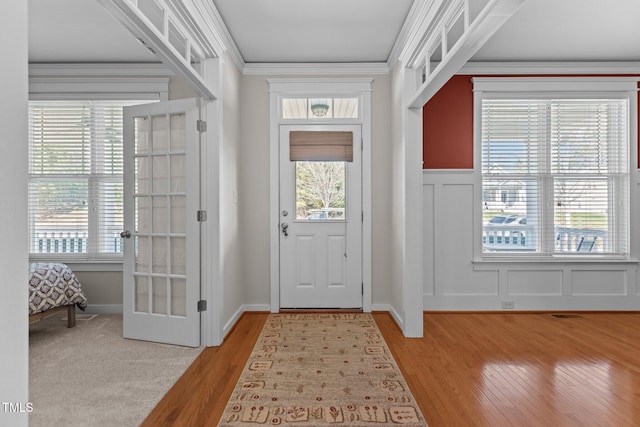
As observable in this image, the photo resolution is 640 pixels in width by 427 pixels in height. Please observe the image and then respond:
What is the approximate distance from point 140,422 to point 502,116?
4247 millimetres

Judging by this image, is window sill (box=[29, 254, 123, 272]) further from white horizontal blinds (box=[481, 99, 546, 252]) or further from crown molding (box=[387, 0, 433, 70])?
white horizontal blinds (box=[481, 99, 546, 252])

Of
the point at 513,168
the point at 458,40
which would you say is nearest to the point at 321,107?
the point at 458,40

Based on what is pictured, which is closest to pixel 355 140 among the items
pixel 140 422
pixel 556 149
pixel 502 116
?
pixel 502 116

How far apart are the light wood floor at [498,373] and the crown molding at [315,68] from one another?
107 inches

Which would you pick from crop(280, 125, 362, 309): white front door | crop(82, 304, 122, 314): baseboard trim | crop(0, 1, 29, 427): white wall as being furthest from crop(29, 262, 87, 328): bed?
crop(0, 1, 29, 427): white wall

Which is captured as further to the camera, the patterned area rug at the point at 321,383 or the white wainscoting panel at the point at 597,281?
the white wainscoting panel at the point at 597,281

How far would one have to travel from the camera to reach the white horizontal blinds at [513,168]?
399 cm

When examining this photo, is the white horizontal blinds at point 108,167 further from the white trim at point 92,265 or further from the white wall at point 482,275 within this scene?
the white wall at point 482,275

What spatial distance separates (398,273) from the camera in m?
3.60

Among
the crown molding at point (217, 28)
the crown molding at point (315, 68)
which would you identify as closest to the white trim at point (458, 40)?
the crown molding at point (315, 68)

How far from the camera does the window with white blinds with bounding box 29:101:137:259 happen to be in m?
3.96

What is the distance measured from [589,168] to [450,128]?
1.63 metres

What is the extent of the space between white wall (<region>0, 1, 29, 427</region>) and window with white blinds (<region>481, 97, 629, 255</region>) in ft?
13.0

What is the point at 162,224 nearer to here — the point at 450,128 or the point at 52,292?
the point at 52,292
